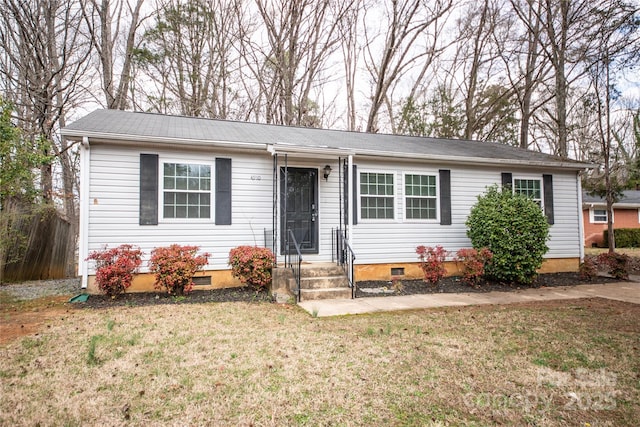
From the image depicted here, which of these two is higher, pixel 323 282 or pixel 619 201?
pixel 619 201

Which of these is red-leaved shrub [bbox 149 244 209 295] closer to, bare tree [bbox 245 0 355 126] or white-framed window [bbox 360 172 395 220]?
white-framed window [bbox 360 172 395 220]

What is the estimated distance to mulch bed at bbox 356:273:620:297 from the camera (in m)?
7.16

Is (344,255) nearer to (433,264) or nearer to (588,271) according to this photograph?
(433,264)

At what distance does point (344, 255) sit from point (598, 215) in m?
20.1

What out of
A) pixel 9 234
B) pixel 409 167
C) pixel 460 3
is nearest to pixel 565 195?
pixel 409 167

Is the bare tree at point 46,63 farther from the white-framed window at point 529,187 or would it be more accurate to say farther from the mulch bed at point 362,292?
the white-framed window at point 529,187

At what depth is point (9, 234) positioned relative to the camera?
26.6 feet

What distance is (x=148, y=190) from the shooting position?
677 cm

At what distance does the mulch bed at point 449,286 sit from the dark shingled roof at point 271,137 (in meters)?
2.86

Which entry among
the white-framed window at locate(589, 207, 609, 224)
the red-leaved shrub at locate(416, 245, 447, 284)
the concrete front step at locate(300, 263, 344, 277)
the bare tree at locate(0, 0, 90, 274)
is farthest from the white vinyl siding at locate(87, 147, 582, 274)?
the white-framed window at locate(589, 207, 609, 224)

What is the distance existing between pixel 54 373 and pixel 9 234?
6.86 metres

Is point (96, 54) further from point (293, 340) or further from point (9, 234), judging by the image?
point (293, 340)

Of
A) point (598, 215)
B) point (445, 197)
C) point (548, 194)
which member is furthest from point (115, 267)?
point (598, 215)

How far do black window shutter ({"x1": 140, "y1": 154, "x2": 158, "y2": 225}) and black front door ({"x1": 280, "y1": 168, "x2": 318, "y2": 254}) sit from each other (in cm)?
251
